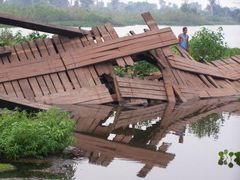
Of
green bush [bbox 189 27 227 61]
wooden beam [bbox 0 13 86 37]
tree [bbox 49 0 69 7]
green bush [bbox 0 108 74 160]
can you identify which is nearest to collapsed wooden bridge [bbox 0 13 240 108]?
wooden beam [bbox 0 13 86 37]

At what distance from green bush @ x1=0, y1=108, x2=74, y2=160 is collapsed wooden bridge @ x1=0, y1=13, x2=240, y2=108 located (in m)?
4.10

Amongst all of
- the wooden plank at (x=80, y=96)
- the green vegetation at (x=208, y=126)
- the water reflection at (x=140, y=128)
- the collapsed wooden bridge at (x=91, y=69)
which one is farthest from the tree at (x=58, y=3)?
the green vegetation at (x=208, y=126)

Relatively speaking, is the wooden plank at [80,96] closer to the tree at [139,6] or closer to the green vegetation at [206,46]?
the green vegetation at [206,46]

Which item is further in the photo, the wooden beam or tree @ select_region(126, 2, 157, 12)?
tree @ select_region(126, 2, 157, 12)

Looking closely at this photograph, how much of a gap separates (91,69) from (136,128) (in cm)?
316

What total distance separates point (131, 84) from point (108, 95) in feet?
2.73

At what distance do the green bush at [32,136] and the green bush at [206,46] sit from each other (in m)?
14.5

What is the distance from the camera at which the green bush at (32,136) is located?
40.8ft

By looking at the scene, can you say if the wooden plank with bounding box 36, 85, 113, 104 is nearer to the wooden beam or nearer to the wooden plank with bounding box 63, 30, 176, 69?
the wooden plank with bounding box 63, 30, 176, 69

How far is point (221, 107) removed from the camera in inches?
819

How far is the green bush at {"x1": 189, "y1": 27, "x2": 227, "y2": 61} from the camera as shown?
27047 millimetres

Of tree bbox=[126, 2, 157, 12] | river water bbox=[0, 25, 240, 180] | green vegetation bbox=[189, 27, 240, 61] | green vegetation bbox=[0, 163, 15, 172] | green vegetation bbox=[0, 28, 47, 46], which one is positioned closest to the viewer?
green vegetation bbox=[0, 163, 15, 172]

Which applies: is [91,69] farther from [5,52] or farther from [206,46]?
[206,46]

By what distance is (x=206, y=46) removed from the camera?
89.3 ft
